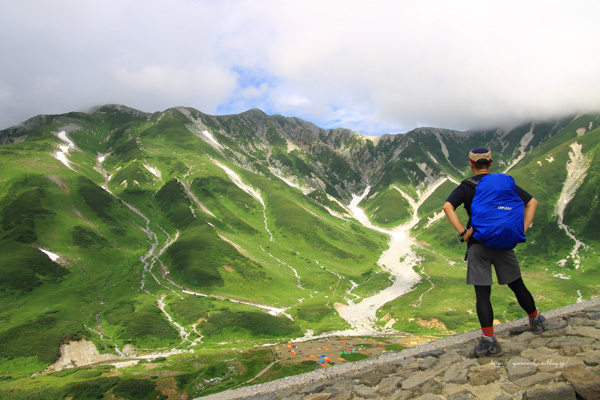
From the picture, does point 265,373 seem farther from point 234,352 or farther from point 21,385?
point 21,385

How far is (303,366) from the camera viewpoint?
44.1m

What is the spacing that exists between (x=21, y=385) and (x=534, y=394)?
54.5 metres

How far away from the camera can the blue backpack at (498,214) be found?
302 inches

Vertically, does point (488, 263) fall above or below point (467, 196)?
below

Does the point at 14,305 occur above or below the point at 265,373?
above

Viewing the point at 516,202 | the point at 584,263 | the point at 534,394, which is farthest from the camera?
the point at 584,263

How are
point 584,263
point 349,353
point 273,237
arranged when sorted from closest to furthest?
1. point 349,353
2. point 584,263
3. point 273,237

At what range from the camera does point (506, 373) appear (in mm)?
7145

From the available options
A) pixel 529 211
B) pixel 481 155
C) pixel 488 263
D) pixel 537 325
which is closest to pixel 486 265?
pixel 488 263

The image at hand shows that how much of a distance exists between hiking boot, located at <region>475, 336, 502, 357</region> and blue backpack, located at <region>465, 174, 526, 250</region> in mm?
2461

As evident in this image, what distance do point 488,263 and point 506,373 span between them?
2.55 metres

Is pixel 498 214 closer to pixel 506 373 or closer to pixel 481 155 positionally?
pixel 481 155

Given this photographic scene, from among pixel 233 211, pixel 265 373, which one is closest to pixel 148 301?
pixel 265 373

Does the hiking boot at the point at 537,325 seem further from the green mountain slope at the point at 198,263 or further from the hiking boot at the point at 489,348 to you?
the green mountain slope at the point at 198,263
